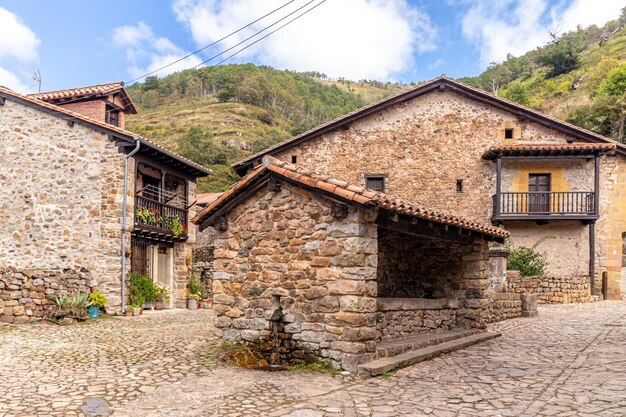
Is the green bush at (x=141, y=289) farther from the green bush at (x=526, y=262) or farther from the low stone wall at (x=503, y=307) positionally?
the green bush at (x=526, y=262)

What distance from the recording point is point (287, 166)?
6.38 metres

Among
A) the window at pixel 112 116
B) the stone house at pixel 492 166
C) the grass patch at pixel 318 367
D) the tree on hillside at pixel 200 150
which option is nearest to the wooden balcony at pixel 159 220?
the window at pixel 112 116

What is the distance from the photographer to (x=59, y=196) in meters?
13.3

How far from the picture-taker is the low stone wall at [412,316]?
717 centimetres

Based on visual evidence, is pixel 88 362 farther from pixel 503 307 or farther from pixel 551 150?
pixel 551 150

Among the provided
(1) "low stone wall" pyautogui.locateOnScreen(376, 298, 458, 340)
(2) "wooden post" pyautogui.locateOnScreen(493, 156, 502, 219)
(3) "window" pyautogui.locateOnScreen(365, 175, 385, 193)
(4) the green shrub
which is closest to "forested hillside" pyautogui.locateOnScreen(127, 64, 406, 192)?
(3) "window" pyautogui.locateOnScreen(365, 175, 385, 193)

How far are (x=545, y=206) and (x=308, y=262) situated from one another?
14.5m

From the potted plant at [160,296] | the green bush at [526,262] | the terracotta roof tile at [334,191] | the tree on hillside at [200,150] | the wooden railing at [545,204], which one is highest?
the tree on hillside at [200,150]

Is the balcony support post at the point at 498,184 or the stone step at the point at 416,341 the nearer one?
the stone step at the point at 416,341

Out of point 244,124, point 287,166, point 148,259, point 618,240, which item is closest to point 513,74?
point 244,124

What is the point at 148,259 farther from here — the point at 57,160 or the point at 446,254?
the point at 446,254

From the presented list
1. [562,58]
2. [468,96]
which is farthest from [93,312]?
[562,58]

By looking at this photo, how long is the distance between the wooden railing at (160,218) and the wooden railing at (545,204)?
1129 cm

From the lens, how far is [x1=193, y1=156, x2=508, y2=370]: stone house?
5789 millimetres
